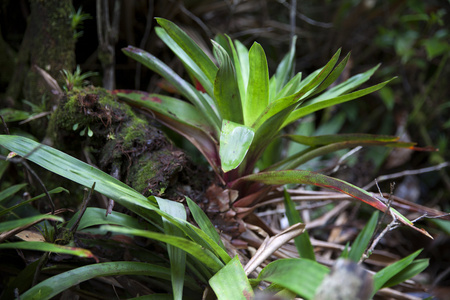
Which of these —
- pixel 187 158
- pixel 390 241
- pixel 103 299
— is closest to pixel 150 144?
pixel 187 158

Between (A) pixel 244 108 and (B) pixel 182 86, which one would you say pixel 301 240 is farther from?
(B) pixel 182 86

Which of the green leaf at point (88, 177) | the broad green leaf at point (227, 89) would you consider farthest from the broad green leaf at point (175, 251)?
the broad green leaf at point (227, 89)

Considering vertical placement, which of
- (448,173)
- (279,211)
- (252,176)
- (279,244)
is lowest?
(448,173)

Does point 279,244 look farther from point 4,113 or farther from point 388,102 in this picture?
point 388,102

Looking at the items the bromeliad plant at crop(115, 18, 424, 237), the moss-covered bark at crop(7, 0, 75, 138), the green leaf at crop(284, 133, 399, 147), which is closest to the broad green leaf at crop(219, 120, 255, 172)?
the bromeliad plant at crop(115, 18, 424, 237)

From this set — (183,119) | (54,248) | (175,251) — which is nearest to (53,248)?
(54,248)

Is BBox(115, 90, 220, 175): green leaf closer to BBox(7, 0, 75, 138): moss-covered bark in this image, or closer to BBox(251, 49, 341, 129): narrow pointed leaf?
BBox(251, 49, 341, 129): narrow pointed leaf
